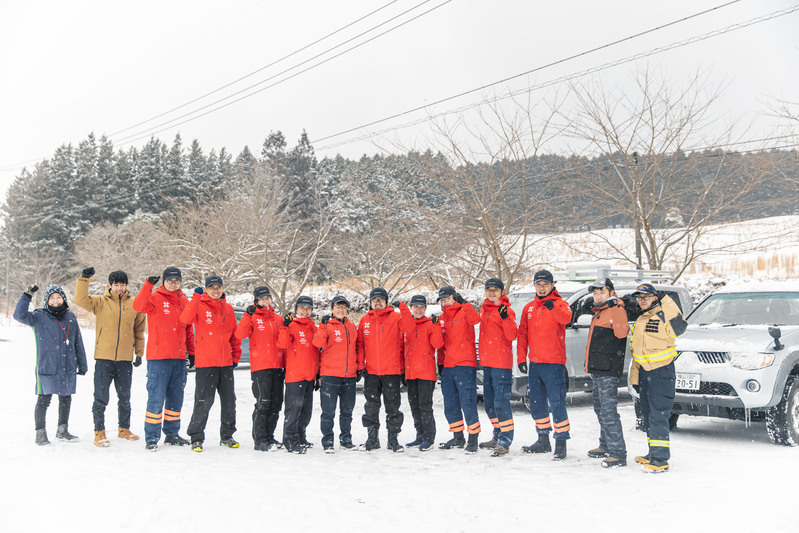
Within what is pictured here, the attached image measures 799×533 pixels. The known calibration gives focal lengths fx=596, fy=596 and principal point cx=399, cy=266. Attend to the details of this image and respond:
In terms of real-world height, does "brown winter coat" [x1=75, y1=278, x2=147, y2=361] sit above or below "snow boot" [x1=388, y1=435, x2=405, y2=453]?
above

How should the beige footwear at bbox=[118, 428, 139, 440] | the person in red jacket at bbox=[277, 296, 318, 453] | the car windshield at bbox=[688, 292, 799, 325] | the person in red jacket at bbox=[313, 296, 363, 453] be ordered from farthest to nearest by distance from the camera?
the car windshield at bbox=[688, 292, 799, 325], the beige footwear at bbox=[118, 428, 139, 440], the person in red jacket at bbox=[313, 296, 363, 453], the person in red jacket at bbox=[277, 296, 318, 453]

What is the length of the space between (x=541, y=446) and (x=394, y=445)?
1.69m

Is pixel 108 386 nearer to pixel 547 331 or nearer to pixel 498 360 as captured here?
pixel 498 360

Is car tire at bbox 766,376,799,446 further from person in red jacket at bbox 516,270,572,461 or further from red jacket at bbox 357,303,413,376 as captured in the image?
red jacket at bbox 357,303,413,376

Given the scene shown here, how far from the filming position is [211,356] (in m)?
6.98

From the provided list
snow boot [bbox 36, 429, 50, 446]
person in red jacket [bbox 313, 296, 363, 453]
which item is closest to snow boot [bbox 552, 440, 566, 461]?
person in red jacket [bbox 313, 296, 363, 453]

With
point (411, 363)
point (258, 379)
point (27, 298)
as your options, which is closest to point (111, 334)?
point (27, 298)

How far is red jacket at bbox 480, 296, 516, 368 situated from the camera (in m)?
6.93

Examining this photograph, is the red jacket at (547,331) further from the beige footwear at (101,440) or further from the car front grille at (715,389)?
the beige footwear at (101,440)

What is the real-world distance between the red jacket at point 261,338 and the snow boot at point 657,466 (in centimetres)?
423

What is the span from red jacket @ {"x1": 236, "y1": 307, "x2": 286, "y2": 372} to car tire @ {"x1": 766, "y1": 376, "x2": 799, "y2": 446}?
5.79 metres

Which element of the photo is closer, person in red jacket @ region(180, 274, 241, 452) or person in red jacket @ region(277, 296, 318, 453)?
person in red jacket @ region(180, 274, 241, 452)

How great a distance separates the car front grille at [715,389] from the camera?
683 cm

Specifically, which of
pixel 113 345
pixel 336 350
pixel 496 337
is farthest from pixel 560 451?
pixel 113 345
